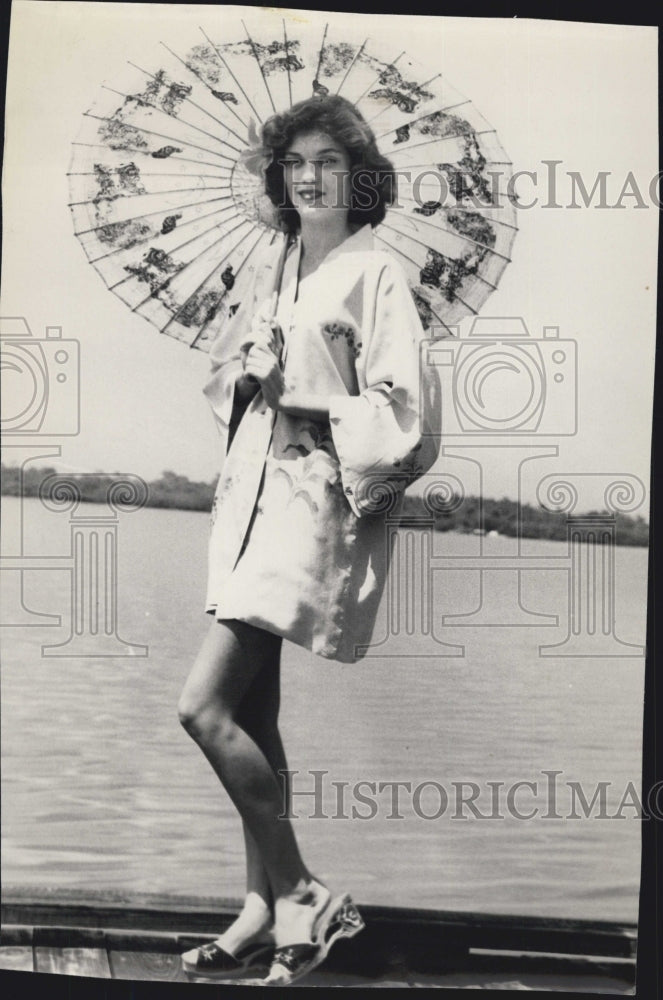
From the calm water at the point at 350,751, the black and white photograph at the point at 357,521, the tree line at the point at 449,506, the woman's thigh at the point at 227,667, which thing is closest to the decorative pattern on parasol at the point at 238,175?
the black and white photograph at the point at 357,521

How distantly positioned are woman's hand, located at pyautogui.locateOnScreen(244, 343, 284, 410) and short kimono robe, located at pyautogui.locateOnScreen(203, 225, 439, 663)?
4cm

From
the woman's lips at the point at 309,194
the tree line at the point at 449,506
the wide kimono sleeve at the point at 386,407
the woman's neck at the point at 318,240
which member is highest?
the woman's lips at the point at 309,194

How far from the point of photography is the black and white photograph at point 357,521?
9.60ft

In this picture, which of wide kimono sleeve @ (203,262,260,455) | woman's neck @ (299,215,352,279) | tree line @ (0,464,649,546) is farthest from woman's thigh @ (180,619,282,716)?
woman's neck @ (299,215,352,279)

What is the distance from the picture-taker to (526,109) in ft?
9.80

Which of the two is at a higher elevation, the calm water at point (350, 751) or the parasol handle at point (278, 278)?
the parasol handle at point (278, 278)

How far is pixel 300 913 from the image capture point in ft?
9.45

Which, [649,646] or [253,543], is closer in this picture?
[253,543]

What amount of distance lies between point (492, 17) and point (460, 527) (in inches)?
57.8

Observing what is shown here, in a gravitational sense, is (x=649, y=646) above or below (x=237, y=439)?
below

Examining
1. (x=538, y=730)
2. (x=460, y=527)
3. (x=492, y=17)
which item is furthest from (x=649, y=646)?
(x=492, y=17)

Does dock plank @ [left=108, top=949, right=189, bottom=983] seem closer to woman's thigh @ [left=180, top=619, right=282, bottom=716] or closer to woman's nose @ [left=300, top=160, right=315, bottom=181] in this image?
woman's thigh @ [left=180, top=619, right=282, bottom=716]

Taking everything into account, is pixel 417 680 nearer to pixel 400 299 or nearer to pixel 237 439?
pixel 237 439

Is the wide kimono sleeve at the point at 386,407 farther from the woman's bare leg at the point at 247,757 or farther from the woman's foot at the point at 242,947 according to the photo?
the woman's foot at the point at 242,947
